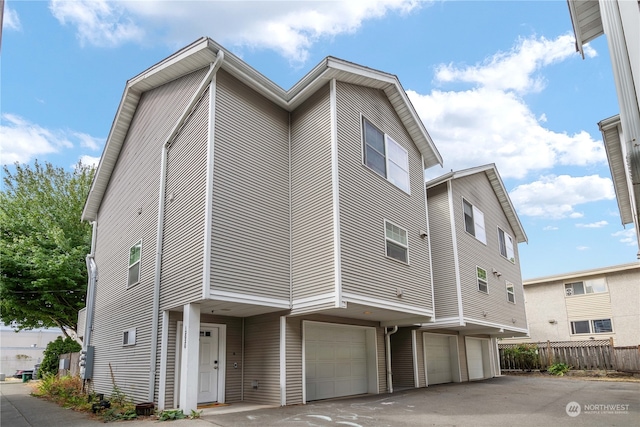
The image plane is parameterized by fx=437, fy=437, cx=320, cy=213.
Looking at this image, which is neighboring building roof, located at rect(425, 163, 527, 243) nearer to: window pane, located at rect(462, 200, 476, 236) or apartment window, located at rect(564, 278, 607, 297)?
window pane, located at rect(462, 200, 476, 236)

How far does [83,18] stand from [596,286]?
28.3 metres

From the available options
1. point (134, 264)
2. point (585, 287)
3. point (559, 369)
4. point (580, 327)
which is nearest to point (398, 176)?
point (134, 264)

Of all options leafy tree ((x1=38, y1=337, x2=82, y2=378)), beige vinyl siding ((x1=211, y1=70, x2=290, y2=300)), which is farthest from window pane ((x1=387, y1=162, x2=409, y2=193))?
leafy tree ((x1=38, y1=337, x2=82, y2=378))

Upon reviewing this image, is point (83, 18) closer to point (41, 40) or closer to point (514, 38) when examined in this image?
point (41, 40)

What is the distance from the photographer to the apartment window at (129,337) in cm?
1127

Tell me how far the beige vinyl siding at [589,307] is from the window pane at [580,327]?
10.9 inches

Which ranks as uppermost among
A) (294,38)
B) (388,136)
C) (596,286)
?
(294,38)

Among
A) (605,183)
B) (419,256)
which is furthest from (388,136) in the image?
(605,183)

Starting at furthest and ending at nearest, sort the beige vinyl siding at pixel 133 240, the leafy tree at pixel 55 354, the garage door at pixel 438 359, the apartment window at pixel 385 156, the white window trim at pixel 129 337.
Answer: the leafy tree at pixel 55 354
the garage door at pixel 438 359
the apartment window at pixel 385 156
the white window trim at pixel 129 337
the beige vinyl siding at pixel 133 240

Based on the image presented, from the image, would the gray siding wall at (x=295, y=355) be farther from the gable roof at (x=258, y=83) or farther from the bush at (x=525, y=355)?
the bush at (x=525, y=355)

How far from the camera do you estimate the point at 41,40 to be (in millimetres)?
14094

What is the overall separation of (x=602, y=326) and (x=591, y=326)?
21.5 inches

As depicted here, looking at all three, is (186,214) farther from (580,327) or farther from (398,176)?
(580,327)

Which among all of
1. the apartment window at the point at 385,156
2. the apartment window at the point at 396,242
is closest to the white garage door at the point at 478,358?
the apartment window at the point at 396,242
